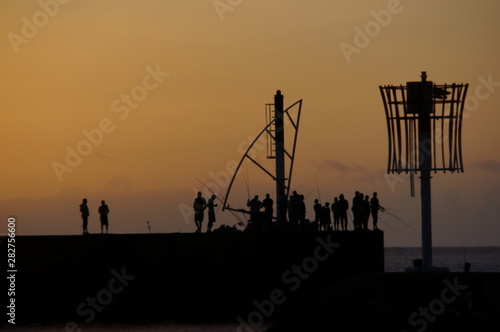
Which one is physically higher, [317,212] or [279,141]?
[279,141]

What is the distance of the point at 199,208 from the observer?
187ft

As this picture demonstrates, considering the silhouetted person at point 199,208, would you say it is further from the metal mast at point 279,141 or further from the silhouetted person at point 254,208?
the metal mast at point 279,141

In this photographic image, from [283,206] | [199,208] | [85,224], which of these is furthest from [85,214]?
[283,206]

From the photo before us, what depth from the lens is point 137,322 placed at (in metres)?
56.3

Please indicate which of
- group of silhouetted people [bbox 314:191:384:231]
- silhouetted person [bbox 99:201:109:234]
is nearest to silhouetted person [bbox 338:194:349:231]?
group of silhouetted people [bbox 314:191:384:231]

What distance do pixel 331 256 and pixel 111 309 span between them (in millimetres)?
10096

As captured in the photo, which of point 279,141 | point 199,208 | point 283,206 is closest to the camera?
point 199,208

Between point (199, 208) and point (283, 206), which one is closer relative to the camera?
point (199, 208)

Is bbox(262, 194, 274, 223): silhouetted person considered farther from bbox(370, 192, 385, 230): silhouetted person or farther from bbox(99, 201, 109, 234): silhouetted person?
bbox(99, 201, 109, 234): silhouetted person

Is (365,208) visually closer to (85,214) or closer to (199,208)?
(199,208)

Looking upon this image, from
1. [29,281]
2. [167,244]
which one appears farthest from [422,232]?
[29,281]

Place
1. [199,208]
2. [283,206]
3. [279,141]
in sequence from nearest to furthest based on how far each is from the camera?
[199,208]
[283,206]
[279,141]

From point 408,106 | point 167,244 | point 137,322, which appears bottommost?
point 137,322

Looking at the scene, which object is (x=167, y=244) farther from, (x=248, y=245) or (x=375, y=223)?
(x=375, y=223)
